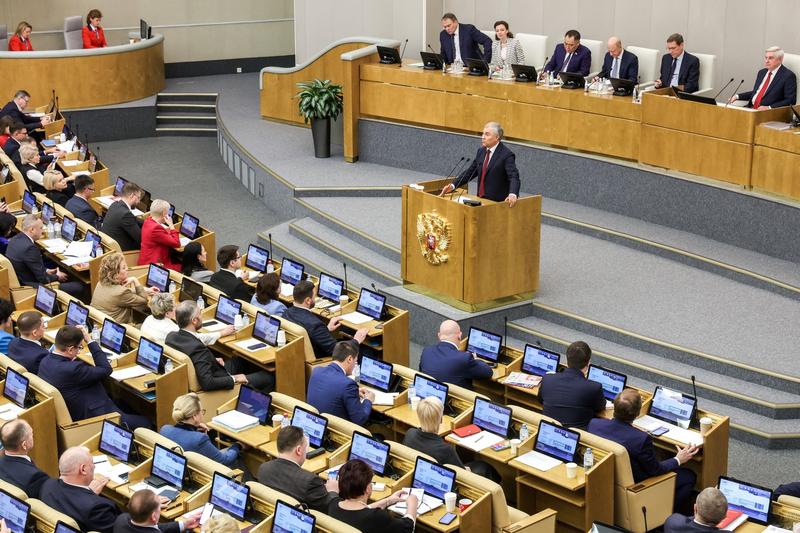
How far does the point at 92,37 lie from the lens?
17219 mm

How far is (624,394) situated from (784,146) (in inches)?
177

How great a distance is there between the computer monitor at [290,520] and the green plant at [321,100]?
28.4 feet

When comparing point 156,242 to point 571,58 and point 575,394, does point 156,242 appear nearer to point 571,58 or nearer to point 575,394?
point 575,394

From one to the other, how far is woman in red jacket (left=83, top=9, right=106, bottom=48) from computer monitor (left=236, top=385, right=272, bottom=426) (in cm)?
1144

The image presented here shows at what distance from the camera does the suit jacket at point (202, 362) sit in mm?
7582

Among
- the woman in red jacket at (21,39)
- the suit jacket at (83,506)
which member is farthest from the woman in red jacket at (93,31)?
the suit jacket at (83,506)

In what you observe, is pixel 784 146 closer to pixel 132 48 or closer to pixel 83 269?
pixel 83 269

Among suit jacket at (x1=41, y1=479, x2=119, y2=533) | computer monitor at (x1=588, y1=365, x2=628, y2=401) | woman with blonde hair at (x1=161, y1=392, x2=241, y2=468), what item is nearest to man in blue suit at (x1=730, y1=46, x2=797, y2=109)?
computer monitor at (x1=588, y1=365, x2=628, y2=401)

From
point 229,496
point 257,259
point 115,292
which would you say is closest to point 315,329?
point 115,292

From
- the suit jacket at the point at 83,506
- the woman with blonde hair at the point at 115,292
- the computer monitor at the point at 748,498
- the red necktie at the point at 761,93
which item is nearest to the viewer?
the suit jacket at the point at 83,506

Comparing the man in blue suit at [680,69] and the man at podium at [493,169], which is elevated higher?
the man in blue suit at [680,69]

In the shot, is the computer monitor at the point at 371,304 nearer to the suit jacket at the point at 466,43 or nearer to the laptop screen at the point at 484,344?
the laptop screen at the point at 484,344

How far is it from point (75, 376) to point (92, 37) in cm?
1124

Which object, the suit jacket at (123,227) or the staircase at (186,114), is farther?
the staircase at (186,114)
